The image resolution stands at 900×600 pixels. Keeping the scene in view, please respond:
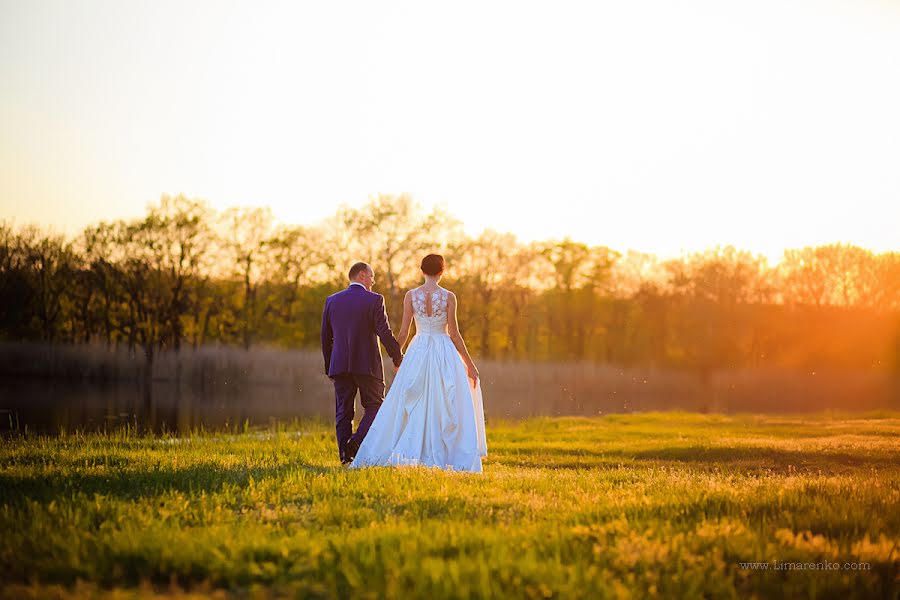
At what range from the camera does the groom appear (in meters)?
11.0

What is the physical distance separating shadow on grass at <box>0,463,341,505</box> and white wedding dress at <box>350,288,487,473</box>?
192 centimetres

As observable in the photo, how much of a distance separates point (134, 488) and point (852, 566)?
5809 millimetres

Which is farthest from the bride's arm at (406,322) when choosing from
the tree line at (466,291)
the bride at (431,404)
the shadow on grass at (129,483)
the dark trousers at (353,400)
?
the tree line at (466,291)

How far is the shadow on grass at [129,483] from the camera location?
726cm

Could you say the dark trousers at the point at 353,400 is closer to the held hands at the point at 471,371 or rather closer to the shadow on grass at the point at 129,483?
the held hands at the point at 471,371

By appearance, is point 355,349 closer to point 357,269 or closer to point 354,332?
point 354,332

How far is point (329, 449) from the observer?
14109 millimetres

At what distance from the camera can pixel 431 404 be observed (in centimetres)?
1088

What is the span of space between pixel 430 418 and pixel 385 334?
3.95 ft

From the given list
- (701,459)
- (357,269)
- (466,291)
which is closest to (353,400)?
(357,269)

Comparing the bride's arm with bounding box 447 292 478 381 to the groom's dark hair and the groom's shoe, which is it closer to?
the groom's dark hair

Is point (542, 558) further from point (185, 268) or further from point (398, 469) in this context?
point (185, 268)

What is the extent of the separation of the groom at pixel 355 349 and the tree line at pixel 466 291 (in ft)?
130

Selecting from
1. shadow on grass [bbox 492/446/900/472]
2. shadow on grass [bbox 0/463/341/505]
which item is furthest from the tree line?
shadow on grass [bbox 0/463/341/505]
